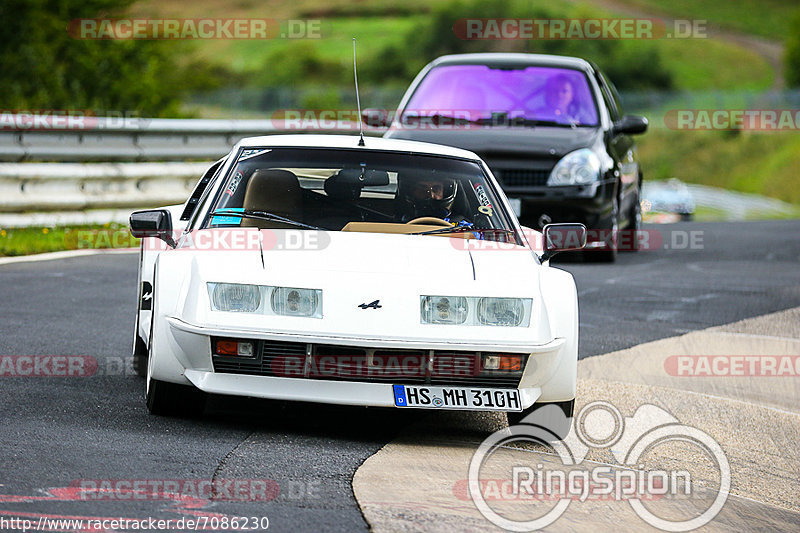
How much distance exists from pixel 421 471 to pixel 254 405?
58.2 inches

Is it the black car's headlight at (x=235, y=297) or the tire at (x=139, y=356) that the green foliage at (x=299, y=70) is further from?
the black car's headlight at (x=235, y=297)

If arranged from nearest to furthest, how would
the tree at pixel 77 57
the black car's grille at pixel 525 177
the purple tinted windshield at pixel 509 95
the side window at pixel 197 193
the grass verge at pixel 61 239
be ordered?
the side window at pixel 197 193 → the grass verge at pixel 61 239 → the black car's grille at pixel 525 177 → the purple tinted windshield at pixel 509 95 → the tree at pixel 77 57

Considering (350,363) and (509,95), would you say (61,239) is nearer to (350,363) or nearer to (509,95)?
(509,95)

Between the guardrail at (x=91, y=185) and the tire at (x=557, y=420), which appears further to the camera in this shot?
the guardrail at (x=91, y=185)

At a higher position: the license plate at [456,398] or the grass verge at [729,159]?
the license plate at [456,398]

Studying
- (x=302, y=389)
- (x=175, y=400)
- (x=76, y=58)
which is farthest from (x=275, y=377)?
(x=76, y=58)

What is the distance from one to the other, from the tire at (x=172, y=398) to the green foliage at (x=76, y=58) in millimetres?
26368

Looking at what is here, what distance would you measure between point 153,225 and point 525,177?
6823 millimetres

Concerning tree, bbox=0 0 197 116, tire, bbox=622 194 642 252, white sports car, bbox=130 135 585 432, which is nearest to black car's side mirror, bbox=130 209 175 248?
white sports car, bbox=130 135 585 432

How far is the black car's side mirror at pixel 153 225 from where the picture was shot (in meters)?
6.55

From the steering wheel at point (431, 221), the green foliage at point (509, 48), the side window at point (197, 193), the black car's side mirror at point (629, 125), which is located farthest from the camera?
the green foliage at point (509, 48)

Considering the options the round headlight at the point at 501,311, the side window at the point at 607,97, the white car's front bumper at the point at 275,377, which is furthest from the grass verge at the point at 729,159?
the white car's front bumper at the point at 275,377

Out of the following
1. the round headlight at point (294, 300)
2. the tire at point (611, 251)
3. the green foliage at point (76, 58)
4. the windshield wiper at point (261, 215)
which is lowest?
the tire at point (611, 251)

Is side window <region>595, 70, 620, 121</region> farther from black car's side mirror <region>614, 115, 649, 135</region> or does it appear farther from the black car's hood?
the black car's hood
